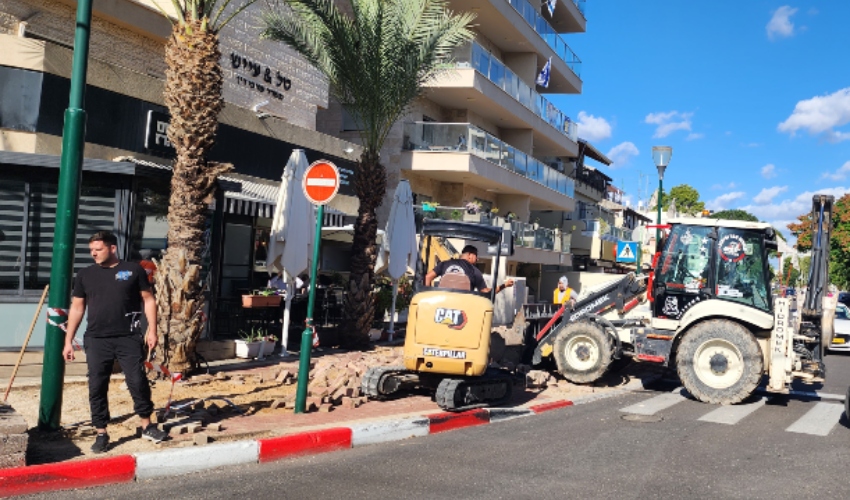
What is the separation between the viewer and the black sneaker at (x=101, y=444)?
20.8 ft

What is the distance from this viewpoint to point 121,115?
46.6ft

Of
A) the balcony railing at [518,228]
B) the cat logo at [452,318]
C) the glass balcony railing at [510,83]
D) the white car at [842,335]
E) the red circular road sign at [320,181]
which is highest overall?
the glass balcony railing at [510,83]

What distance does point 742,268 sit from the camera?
11.7m

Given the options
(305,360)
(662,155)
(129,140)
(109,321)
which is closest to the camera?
(109,321)

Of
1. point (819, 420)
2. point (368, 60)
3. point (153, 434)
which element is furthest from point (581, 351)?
point (153, 434)

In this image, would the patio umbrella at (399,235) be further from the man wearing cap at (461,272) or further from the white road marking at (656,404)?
the man wearing cap at (461,272)

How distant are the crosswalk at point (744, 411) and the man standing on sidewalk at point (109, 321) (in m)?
6.55

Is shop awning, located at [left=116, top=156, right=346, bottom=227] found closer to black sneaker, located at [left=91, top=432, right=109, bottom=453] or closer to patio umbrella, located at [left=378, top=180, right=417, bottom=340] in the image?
patio umbrella, located at [left=378, top=180, right=417, bottom=340]

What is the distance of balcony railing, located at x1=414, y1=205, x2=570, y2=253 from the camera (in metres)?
23.3

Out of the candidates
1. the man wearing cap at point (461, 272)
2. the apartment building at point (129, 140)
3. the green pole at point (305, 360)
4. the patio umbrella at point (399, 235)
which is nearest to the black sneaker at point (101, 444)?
the green pole at point (305, 360)

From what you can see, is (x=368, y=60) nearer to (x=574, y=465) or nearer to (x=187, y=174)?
(x=187, y=174)

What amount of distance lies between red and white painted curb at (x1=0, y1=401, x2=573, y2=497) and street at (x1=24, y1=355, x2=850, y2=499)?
0.48 feet

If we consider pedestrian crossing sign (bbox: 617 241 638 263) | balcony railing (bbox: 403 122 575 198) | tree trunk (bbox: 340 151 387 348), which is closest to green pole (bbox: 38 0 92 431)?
tree trunk (bbox: 340 151 387 348)

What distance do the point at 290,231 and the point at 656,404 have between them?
6.73m
